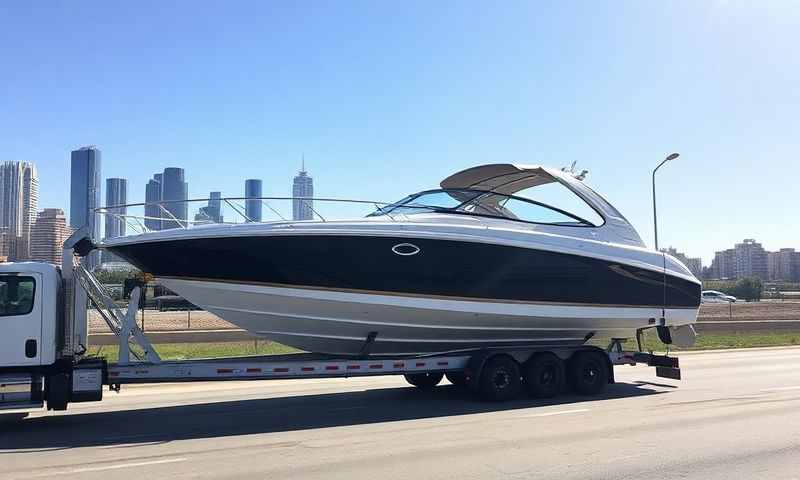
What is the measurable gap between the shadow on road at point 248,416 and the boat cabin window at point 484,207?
3.13 m

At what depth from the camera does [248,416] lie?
9.80 meters

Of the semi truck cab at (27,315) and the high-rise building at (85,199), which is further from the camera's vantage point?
the high-rise building at (85,199)

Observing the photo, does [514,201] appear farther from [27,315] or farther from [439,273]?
[27,315]

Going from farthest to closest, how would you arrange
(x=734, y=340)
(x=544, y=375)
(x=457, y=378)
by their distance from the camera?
(x=734, y=340), (x=457, y=378), (x=544, y=375)

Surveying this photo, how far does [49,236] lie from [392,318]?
5.87 metres

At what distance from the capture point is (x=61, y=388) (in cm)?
863

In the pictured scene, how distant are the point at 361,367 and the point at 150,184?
568 cm

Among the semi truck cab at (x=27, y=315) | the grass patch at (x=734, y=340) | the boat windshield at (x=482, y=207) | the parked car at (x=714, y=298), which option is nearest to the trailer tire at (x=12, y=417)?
the semi truck cab at (x=27, y=315)

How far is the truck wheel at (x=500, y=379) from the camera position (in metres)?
11.0

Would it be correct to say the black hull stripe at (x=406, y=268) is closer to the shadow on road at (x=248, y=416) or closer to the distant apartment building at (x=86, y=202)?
the distant apartment building at (x=86, y=202)

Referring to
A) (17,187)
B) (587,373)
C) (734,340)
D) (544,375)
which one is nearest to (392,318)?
(544,375)

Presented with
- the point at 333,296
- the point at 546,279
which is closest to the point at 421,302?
the point at 333,296

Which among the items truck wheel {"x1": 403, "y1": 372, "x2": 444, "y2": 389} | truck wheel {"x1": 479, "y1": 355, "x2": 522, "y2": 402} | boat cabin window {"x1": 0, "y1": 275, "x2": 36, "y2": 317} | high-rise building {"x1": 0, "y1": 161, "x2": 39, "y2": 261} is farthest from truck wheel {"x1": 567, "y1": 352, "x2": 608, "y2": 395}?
high-rise building {"x1": 0, "y1": 161, "x2": 39, "y2": 261}

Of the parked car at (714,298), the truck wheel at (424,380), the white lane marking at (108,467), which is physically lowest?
the white lane marking at (108,467)
